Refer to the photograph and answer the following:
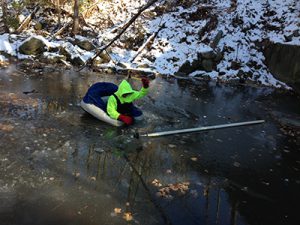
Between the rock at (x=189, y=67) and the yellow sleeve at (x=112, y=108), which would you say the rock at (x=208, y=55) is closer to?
the rock at (x=189, y=67)

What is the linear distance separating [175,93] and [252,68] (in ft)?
20.6

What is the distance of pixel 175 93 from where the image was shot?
531 inches

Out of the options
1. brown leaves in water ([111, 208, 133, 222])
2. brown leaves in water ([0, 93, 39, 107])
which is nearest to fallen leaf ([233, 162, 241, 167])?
brown leaves in water ([111, 208, 133, 222])

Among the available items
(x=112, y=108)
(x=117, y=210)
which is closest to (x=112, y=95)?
(x=112, y=108)

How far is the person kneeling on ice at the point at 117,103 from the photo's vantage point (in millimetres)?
8592

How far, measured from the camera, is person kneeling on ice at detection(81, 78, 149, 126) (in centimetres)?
859

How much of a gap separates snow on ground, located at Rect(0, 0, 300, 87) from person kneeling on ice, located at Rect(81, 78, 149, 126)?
315 inches

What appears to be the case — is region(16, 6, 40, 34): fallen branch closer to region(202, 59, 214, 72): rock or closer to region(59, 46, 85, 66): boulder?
region(59, 46, 85, 66): boulder

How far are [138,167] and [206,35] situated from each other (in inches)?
569

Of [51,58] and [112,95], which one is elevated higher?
[112,95]

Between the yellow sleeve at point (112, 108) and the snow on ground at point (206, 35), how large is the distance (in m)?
8.57

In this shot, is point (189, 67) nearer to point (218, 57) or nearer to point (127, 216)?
point (218, 57)

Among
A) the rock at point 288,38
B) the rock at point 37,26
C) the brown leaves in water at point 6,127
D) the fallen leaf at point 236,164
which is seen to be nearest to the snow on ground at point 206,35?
the rock at point 288,38

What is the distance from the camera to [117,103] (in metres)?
8.87
